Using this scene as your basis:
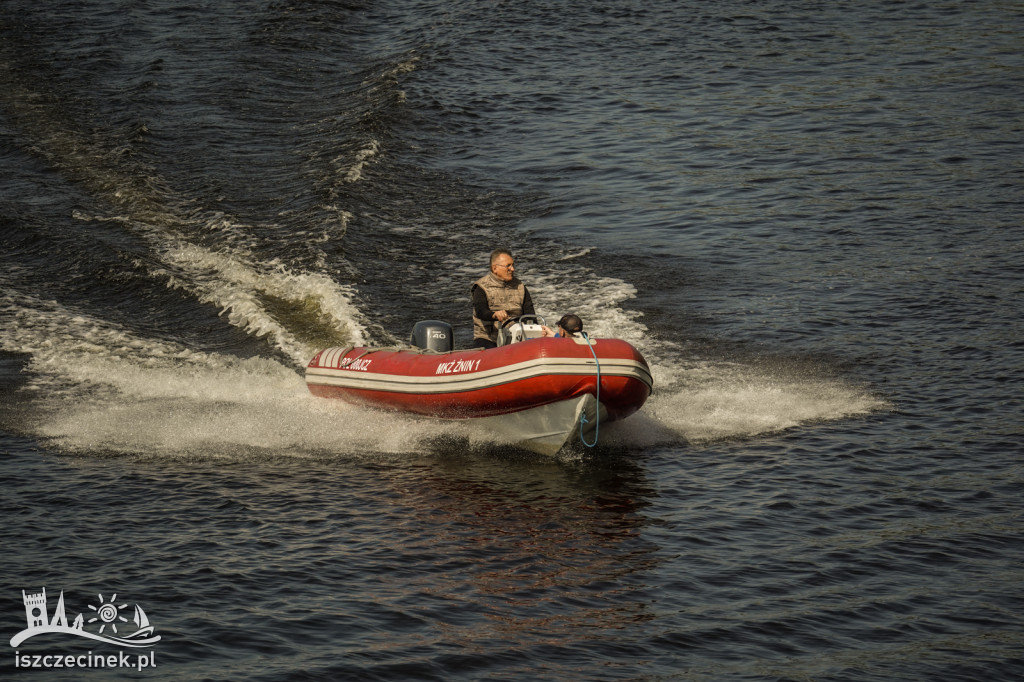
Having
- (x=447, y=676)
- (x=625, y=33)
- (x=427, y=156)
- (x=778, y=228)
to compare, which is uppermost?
(x=625, y=33)

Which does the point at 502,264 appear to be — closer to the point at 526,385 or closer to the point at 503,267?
the point at 503,267

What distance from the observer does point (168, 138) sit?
20391mm

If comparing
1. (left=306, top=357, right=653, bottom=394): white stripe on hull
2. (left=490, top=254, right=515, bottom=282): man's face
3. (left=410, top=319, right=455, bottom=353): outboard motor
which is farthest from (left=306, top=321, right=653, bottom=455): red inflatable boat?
(left=490, top=254, right=515, bottom=282): man's face

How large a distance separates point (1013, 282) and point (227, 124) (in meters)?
13.7

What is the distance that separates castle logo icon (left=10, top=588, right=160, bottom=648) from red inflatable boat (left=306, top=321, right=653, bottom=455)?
3.77m

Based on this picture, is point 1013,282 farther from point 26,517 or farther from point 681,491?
point 26,517

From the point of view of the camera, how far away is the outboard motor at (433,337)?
1138cm

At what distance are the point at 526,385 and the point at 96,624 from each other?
4045mm

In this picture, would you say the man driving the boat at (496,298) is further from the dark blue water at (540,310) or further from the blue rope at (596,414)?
the blue rope at (596,414)

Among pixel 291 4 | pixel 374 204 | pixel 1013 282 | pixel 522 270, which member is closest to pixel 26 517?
pixel 522 270

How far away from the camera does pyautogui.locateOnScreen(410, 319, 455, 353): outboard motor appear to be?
448 inches

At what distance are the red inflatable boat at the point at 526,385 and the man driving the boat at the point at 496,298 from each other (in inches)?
13.3

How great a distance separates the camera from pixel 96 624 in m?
7.14

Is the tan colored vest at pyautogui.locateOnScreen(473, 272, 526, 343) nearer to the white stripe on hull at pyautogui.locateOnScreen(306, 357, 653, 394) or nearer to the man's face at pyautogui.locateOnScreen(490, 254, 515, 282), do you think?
the man's face at pyautogui.locateOnScreen(490, 254, 515, 282)
